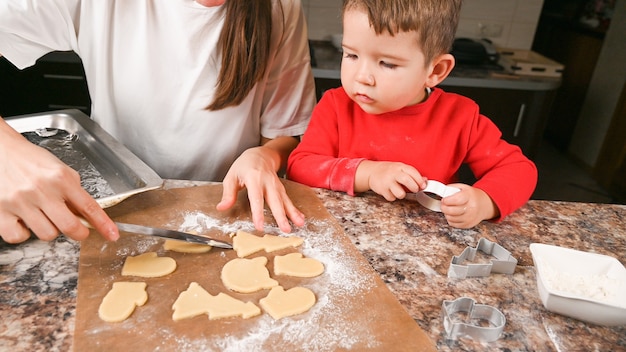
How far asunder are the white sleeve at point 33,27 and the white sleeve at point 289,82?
0.50 meters

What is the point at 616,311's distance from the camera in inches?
27.5

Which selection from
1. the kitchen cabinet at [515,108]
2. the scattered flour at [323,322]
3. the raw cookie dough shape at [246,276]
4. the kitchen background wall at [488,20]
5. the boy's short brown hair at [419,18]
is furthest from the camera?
the kitchen background wall at [488,20]

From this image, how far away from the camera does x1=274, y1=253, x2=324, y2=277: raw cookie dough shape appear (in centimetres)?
81

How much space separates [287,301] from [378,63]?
1.70 ft

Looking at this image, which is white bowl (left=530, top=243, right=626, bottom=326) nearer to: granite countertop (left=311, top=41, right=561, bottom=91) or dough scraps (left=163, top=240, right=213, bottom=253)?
dough scraps (left=163, top=240, right=213, bottom=253)

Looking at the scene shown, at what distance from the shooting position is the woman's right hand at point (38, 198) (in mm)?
715

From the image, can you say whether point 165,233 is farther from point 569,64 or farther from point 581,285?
point 569,64

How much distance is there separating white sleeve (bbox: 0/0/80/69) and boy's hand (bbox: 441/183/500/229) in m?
0.96

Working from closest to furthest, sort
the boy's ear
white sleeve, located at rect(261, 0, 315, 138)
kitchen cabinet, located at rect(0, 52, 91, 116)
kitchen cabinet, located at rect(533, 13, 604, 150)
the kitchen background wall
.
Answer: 1. the boy's ear
2. white sleeve, located at rect(261, 0, 315, 138)
3. kitchen cabinet, located at rect(0, 52, 91, 116)
4. the kitchen background wall
5. kitchen cabinet, located at rect(533, 13, 604, 150)

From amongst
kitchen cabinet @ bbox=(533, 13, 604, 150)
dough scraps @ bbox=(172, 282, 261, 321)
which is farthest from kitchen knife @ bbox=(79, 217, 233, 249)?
kitchen cabinet @ bbox=(533, 13, 604, 150)

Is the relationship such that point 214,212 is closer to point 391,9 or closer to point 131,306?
point 131,306

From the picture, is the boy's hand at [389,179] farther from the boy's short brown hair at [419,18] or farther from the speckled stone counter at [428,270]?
the boy's short brown hair at [419,18]

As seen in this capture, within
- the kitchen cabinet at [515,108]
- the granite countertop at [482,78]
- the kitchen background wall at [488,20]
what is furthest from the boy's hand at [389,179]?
the kitchen background wall at [488,20]

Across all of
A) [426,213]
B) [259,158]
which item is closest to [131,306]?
[259,158]
